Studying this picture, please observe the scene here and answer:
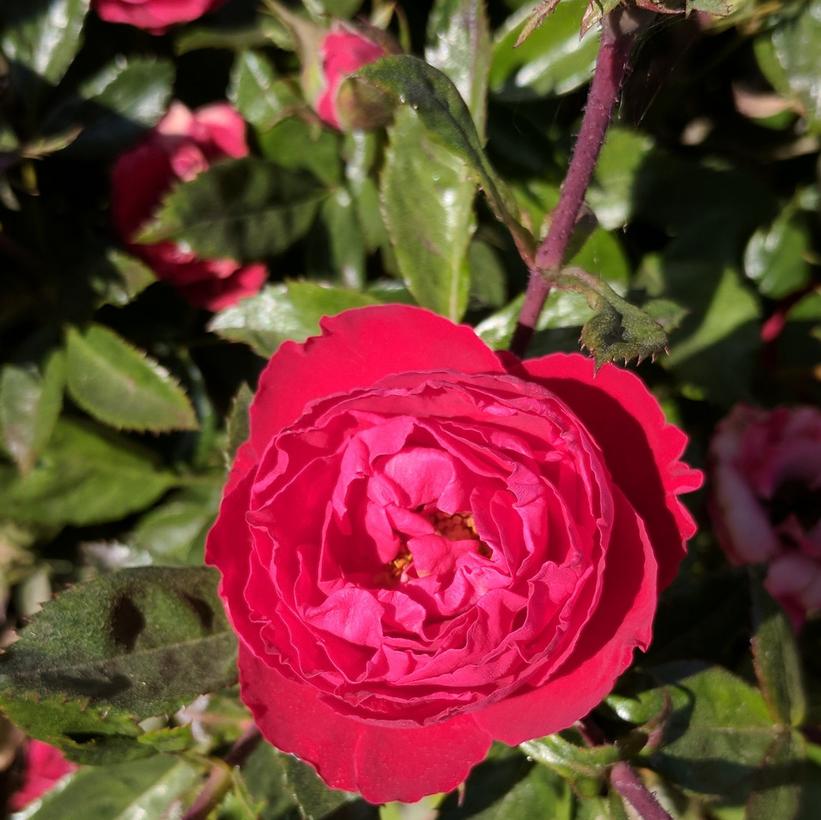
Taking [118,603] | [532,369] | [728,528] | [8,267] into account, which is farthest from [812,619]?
[8,267]

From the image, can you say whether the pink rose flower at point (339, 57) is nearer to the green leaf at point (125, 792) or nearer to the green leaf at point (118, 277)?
the green leaf at point (118, 277)

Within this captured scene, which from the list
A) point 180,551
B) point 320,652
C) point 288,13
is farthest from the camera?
point 180,551

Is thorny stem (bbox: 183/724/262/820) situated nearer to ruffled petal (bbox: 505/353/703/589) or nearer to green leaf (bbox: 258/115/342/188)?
ruffled petal (bbox: 505/353/703/589)

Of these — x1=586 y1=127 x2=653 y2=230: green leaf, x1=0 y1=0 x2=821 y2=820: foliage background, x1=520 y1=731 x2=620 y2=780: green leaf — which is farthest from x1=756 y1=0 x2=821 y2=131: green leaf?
x1=520 y1=731 x2=620 y2=780: green leaf

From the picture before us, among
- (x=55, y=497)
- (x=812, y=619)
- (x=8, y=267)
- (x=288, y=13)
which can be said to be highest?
(x=288, y=13)

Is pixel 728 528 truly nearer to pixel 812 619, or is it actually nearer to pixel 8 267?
pixel 812 619

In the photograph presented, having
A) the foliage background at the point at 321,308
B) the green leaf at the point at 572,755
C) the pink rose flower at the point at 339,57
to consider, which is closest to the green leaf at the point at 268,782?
the foliage background at the point at 321,308
